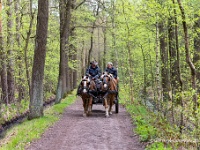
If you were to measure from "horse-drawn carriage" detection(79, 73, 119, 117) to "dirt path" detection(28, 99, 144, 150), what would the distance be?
150cm

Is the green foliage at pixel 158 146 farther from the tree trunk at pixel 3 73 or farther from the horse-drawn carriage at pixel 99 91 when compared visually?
the tree trunk at pixel 3 73

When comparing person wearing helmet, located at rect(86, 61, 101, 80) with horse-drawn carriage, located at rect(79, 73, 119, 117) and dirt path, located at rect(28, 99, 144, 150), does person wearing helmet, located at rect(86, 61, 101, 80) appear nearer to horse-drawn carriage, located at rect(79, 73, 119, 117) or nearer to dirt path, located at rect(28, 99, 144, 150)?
horse-drawn carriage, located at rect(79, 73, 119, 117)

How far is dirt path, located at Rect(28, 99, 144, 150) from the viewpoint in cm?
932

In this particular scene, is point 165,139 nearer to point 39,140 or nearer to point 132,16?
point 39,140

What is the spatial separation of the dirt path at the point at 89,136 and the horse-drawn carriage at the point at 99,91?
150 cm

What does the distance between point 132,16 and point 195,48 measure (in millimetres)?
4025

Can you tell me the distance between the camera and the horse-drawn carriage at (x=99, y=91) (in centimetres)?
1498

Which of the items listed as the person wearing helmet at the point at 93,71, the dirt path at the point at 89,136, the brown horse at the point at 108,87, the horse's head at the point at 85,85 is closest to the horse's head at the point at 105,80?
the brown horse at the point at 108,87

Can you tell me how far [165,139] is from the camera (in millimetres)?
9086

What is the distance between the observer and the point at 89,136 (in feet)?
34.5

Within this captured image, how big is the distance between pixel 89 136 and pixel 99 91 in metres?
4.95

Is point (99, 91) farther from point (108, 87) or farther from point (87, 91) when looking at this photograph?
point (87, 91)

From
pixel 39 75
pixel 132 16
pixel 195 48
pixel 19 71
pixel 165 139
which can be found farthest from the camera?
pixel 19 71

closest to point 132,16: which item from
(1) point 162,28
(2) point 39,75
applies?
(1) point 162,28
